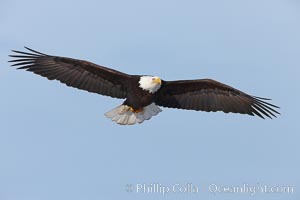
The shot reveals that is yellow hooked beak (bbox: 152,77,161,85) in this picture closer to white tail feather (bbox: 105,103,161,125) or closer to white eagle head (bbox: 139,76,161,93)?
white eagle head (bbox: 139,76,161,93)

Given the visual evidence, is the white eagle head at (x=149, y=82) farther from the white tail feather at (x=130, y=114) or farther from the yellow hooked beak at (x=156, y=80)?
the white tail feather at (x=130, y=114)

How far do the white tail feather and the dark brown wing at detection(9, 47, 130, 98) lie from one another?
10.9 inches

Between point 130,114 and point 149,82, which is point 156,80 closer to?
point 149,82

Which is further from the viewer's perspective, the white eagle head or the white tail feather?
the white tail feather

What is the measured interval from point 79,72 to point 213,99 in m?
2.17

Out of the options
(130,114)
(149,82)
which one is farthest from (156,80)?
(130,114)

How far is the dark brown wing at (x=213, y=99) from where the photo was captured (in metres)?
14.5

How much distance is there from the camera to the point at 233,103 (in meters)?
14.6

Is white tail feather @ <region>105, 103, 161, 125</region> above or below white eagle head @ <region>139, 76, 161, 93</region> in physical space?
below

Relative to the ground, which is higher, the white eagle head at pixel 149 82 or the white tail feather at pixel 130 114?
the white eagle head at pixel 149 82

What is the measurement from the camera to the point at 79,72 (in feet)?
47.1

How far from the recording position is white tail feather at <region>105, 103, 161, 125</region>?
Result: 14.4m

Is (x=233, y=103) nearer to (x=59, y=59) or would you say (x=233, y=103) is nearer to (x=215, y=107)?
(x=215, y=107)

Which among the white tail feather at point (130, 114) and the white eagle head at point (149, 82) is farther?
the white tail feather at point (130, 114)
